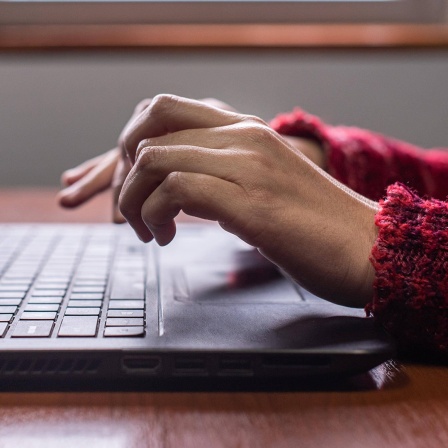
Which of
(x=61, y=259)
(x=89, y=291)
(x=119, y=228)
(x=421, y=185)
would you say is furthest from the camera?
(x=421, y=185)

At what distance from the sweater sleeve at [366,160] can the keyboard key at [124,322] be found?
0.47 meters

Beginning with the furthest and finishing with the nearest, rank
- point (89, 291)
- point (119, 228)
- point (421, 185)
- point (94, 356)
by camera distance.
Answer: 1. point (421, 185)
2. point (119, 228)
3. point (89, 291)
4. point (94, 356)

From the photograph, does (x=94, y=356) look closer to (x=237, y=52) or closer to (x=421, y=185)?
(x=421, y=185)

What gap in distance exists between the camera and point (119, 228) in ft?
2.43

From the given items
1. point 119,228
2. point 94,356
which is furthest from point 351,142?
point 94,356

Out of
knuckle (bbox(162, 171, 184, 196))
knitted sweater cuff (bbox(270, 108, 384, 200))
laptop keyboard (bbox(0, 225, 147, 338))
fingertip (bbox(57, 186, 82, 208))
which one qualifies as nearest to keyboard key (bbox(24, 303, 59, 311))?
laptop keyboard (bbox(0, 225, 147, 338))

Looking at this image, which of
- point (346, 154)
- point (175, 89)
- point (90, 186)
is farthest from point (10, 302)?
point (175, 89)

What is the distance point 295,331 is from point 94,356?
12 centimetres

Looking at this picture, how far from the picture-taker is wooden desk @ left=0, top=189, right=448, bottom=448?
11.6 inches

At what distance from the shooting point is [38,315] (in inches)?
15.0

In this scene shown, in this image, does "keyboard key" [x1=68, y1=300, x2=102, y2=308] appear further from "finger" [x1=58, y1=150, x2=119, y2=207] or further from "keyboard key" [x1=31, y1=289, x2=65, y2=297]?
"finger" [x1=58, y1=150, x2=119, y2=207]

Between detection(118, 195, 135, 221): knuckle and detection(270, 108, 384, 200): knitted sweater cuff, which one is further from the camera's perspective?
detection(270, 108, 384, 200): knitted sweater cuff

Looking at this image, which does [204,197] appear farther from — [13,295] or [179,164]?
[13,295]

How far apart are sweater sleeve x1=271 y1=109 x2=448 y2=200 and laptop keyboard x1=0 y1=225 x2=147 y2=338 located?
0.91ft
